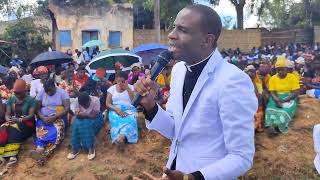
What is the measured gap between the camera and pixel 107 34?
23.2m

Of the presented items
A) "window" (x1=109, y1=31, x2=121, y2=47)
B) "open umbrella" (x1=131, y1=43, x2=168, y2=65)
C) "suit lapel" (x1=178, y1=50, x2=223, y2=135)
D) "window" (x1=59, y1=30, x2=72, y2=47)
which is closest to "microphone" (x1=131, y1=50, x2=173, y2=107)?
"suit lapel" (x1=178, y1=50, x2=223, y2=135)

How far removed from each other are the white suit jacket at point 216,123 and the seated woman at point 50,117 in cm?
510

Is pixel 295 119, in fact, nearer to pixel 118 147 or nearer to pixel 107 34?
pixel 118 147

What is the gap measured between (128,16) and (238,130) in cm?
2215

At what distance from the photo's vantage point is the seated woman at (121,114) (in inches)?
285

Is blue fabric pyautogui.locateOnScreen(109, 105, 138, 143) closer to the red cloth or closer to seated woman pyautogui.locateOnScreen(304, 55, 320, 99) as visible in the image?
the red cloth

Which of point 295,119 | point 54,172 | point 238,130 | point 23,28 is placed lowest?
point 54,172

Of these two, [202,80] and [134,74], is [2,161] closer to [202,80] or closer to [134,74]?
[134,74]

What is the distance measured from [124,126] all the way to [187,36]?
521cm

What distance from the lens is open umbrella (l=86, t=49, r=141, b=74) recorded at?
34.4 ft

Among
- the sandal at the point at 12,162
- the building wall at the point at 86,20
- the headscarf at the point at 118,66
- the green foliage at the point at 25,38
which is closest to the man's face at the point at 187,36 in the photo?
the sandal at the point at 12,162

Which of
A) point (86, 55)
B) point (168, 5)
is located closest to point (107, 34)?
point (168, 5)

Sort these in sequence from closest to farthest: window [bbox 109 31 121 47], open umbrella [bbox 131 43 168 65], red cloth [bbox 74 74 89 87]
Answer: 1. red cloth [bbox 74 74 89 87]
2. open umbrella [bbox 131 43 168 65]
3. window [bbox 109 31 121 47]

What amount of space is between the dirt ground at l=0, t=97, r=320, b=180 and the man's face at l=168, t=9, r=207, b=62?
15.0ft
